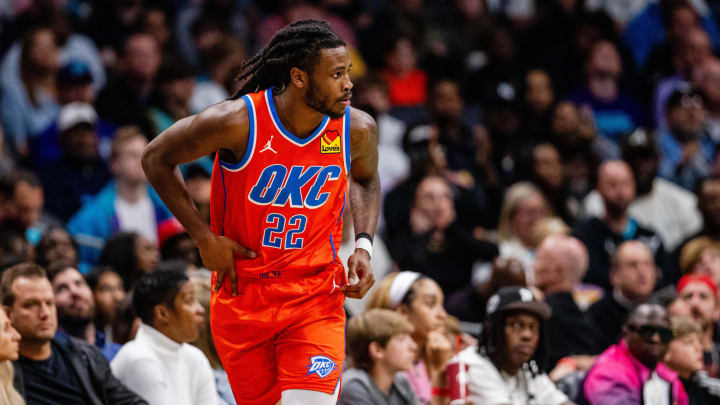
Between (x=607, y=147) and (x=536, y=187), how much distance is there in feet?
5.24

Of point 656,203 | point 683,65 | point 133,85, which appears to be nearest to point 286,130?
point 133,85

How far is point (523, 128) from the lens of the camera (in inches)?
429

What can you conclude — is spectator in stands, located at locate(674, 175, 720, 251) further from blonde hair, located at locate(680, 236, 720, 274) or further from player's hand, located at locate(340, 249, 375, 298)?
player's hand, located at locate(340, 249, 375, 298)

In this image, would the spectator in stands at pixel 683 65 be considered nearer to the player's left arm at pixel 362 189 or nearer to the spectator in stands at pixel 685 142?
the spectator in stands at pixel 685 142

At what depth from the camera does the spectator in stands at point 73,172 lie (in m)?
8.72

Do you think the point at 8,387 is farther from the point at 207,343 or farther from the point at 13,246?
the point at 13,246

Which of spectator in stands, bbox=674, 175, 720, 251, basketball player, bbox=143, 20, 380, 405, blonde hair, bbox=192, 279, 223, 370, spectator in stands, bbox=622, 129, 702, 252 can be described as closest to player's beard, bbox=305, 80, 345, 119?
basketball player, bbox=143, 20, 380, 405

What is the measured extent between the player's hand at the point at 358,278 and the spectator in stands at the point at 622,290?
3.75 m

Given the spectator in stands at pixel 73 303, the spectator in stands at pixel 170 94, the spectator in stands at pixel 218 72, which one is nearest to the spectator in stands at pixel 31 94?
the spectator in stands at pixel 170 94

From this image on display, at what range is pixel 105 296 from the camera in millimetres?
6934

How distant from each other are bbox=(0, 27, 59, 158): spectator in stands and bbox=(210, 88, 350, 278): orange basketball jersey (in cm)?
514

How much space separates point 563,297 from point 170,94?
147 inches

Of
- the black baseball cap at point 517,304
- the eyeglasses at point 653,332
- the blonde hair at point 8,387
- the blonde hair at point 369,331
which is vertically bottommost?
the blonde hair at point 8,387

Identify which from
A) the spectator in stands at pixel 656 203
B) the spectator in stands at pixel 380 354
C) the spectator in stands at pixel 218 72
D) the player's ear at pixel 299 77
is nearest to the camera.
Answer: the player's ear at pixel 299 77
